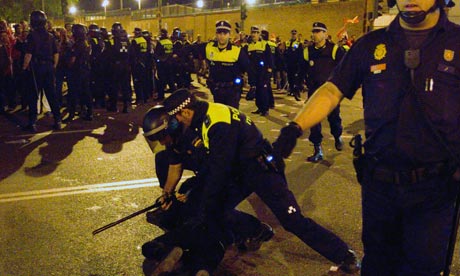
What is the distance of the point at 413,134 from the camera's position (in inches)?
91.3

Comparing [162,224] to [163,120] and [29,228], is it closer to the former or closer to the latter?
[163,120]

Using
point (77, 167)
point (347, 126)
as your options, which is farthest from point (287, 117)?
point (77, 167)

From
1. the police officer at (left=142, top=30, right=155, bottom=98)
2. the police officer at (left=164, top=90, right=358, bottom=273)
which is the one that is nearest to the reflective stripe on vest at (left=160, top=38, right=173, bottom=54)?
the police officer at (left=142, top=30, right=155, bottom=98)

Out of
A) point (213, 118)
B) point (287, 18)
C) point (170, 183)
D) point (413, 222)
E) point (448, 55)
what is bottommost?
point (170, 183)

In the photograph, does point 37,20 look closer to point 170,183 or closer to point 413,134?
point 170,183

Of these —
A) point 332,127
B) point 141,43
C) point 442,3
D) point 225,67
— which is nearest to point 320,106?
point 442,3

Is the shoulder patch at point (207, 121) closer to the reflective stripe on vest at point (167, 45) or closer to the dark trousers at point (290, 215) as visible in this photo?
the dark trousers at point (290, 215)

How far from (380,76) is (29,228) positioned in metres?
3.71

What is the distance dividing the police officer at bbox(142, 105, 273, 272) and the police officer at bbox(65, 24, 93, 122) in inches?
249

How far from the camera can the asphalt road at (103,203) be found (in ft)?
13.0

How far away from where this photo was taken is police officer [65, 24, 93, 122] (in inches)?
387

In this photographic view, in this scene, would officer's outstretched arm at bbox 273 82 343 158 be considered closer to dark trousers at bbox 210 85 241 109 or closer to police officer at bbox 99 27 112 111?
dark trousers at bbox 210 85 241 109

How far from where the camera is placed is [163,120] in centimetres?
380

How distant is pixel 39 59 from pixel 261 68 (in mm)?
4785
